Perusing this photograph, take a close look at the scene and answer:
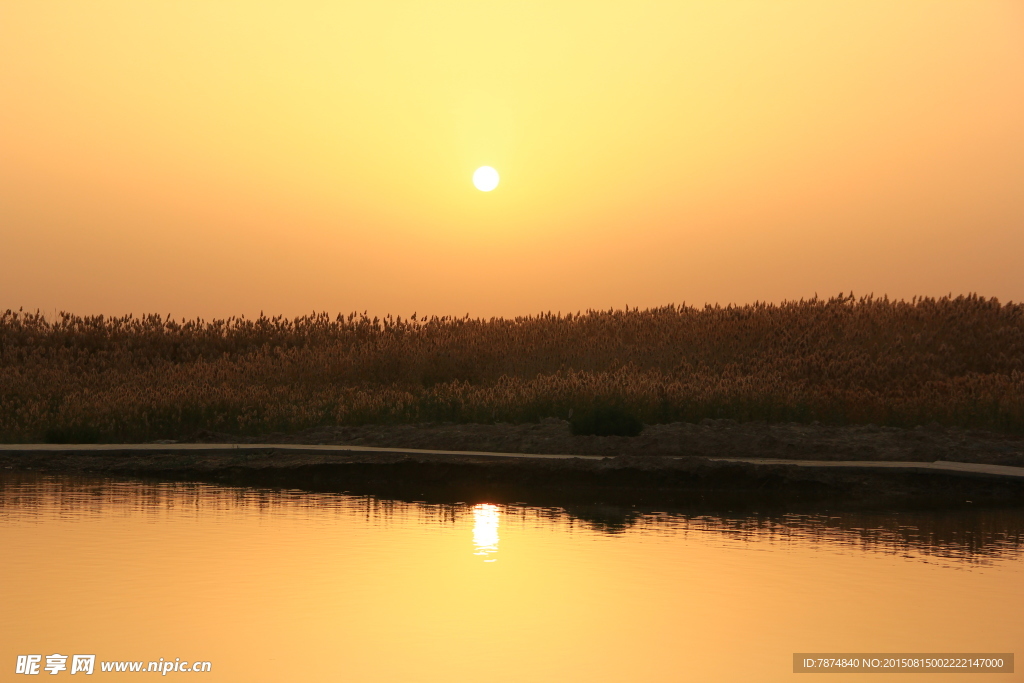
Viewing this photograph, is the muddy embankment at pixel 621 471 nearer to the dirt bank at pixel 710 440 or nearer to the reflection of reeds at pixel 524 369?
the dirt bank at pixel 710 440

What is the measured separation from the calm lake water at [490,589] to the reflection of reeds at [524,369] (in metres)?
10.6

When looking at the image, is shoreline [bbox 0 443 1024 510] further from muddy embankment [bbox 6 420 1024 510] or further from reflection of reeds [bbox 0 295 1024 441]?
reflection of reeds [bbox 0 295 1024 441]

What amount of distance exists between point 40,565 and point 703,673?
6612 mm

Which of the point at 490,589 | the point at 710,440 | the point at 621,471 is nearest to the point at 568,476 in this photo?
the point at 621,471

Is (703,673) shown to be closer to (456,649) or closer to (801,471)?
(456,649)

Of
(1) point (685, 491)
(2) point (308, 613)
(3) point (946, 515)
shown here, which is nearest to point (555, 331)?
(1) point (685, 491)

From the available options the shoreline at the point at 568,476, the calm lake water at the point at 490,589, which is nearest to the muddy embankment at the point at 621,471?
the shoreline at the point at 568,476

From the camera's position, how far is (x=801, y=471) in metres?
18.6

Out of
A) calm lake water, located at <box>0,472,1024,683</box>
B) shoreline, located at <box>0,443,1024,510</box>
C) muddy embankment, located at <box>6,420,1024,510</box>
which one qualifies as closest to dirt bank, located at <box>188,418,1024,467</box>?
muddy embankment, located at <box>6,420,1024,510</box>

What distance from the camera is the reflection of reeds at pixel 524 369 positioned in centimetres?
2648

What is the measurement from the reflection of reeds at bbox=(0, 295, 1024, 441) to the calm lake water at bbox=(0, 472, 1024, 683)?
10603mm

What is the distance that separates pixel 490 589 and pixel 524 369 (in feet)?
75.9

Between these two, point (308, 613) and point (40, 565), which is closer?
point (308, 613)

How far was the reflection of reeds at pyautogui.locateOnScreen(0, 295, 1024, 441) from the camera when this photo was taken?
26484mm
